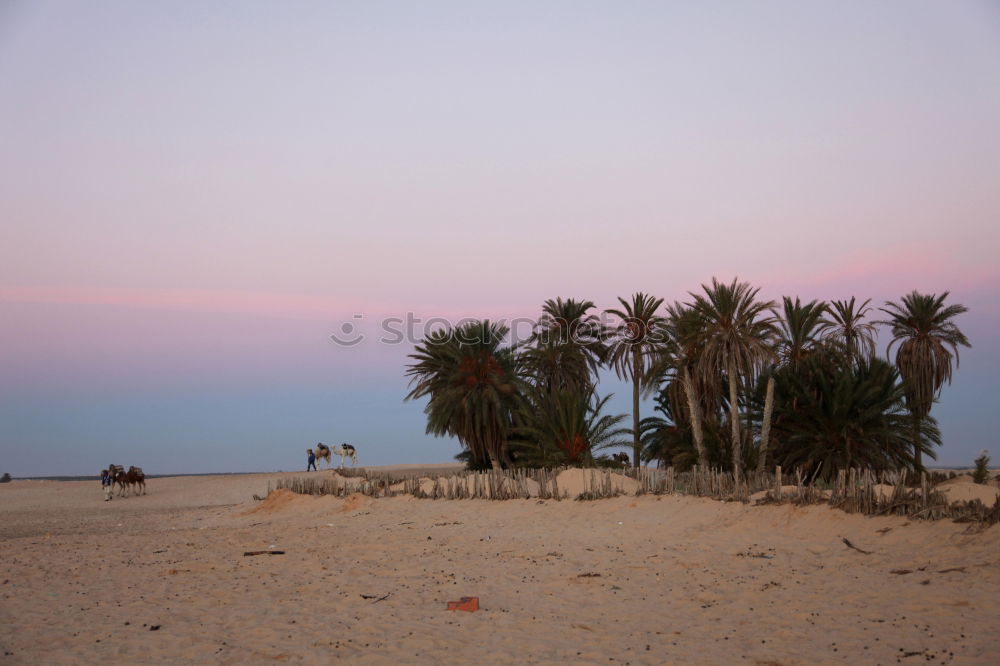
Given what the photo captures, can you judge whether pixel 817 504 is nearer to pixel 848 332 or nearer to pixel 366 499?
pixel 366 499

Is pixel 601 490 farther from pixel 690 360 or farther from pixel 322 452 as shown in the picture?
pixel 322 452

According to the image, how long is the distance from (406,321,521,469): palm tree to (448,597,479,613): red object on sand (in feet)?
76.3

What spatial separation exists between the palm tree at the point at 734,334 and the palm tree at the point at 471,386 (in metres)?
8.98

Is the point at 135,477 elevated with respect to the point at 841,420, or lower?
lower

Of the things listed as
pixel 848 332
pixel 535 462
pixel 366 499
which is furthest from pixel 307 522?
pixel 848 332

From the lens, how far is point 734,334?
27812mm

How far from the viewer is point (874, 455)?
88.8 feet

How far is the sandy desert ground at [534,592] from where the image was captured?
7750mm

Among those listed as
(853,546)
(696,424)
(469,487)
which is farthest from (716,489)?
(696,424)

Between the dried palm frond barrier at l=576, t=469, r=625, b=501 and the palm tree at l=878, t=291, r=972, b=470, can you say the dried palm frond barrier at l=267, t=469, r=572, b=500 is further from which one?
the palm tree at l=878, t=291, r=972, b=470

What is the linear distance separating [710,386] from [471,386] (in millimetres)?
10046

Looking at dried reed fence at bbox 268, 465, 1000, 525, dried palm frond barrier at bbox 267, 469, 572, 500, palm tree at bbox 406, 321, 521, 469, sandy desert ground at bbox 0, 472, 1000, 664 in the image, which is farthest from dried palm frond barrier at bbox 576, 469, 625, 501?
palm tree at bbox 406, 321, 521, 469

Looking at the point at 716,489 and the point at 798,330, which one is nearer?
the point at 716,489

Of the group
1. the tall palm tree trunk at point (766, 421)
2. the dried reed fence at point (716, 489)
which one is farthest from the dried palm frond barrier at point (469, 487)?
the tall palm tree trunk at point (766, 421)
